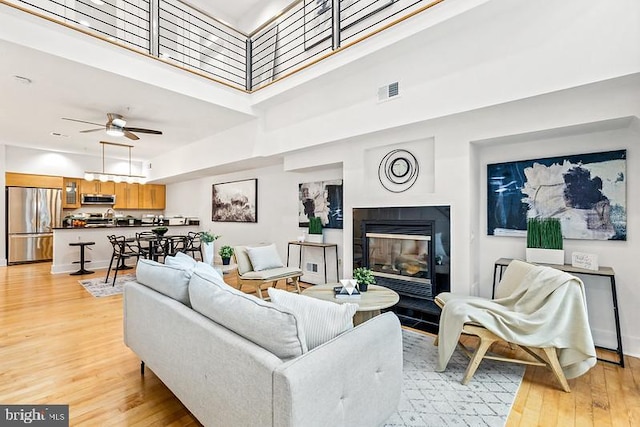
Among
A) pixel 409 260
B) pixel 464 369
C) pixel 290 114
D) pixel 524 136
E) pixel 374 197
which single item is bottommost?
pixel 464 369

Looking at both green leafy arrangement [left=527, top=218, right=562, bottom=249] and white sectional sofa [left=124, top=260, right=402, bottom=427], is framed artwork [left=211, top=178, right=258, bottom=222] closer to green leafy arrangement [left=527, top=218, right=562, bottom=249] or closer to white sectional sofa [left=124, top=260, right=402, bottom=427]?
white sectional sofa [left=124, top=260, right=402, bottom=427]

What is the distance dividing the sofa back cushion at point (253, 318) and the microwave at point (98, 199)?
8.31 m

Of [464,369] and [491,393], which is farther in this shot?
[464,369]

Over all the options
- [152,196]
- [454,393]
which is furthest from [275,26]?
[152,196]

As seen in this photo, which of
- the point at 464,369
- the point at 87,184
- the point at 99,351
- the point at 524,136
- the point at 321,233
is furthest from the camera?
the point at 87,184

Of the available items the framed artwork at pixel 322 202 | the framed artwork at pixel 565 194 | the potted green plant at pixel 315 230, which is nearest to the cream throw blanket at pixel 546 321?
the framed artwork at pixel 565 194

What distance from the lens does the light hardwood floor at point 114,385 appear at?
6.23ft

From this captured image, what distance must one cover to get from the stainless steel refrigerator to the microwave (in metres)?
0.51

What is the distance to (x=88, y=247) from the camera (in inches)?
263

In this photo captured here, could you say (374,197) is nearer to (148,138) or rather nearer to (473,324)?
(473,324)

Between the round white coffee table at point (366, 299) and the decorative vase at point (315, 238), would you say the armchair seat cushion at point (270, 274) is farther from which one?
the round white coffee table at point (366, 299)

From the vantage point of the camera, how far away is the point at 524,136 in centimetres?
307

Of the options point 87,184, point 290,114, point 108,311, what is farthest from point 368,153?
point 87,184

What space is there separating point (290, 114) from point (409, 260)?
278 centimetres
